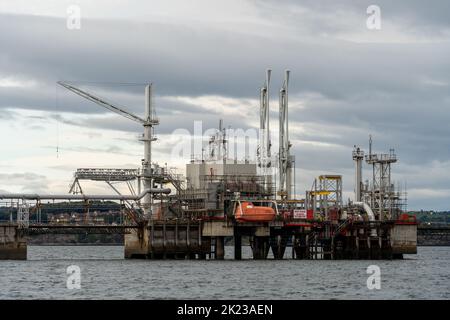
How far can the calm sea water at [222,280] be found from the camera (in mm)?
80750

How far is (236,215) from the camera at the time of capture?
5002 inches

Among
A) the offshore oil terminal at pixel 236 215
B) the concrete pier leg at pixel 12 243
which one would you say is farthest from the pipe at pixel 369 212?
the concrete pier leg at pixel 12 243

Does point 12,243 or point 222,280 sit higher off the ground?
point 12,243

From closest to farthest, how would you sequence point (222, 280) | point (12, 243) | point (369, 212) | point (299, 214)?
point (222, 280) < point (12, 243) < point (299, 214) < point (369, 212)

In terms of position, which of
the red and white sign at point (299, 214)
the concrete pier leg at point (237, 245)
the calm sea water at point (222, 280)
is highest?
the red and white sign at point (299, 214)

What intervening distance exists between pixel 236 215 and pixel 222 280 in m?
32.7

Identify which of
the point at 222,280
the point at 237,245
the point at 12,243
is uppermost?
the point at 12,243

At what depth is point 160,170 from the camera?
485ft

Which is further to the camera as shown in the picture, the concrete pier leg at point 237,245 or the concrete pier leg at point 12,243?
the concrete pier leg at point 237,245

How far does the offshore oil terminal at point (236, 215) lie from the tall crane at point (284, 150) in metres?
0.29

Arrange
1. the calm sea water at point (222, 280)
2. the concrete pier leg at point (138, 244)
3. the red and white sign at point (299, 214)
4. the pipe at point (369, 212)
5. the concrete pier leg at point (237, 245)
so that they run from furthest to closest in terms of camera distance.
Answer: the pipe at point (369, 212) < the concrete pier leg at point (138, 244) < the concrete pier leg at point (237, 245) < the red and white sign at point (299, 214) < the calm sea water at point (222, 280)

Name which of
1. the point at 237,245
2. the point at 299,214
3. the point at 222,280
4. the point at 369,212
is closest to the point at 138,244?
the point at 237,245

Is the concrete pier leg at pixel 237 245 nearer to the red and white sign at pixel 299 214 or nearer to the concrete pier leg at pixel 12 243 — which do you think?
the red and white sign at pixel 299 214

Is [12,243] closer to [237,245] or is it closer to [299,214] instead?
[237,245]
